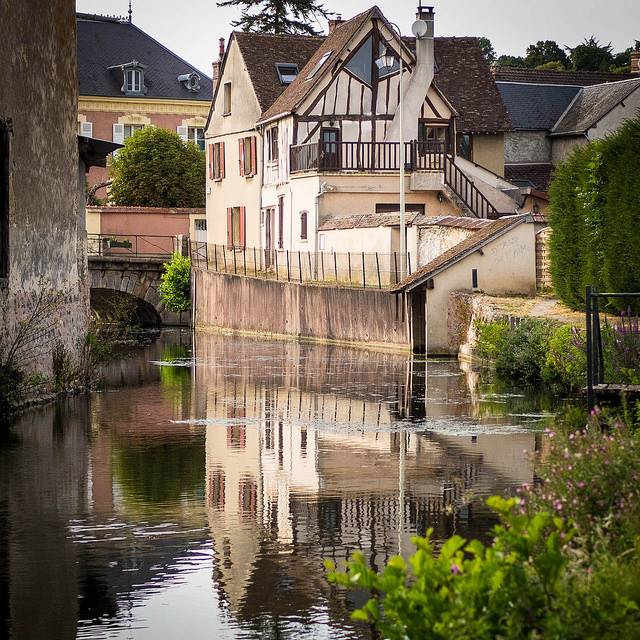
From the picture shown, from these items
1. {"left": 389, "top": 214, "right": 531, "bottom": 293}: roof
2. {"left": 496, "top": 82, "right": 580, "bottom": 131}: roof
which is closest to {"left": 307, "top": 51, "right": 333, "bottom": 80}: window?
{"left": 496, "top": 82, "right": 580, "bottom": 131}: roof

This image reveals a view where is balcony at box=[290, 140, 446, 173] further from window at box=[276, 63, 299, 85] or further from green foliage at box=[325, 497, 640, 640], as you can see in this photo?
green foliage at box=[325, 497, 640, 640]

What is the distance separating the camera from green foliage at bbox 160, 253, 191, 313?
59375mm

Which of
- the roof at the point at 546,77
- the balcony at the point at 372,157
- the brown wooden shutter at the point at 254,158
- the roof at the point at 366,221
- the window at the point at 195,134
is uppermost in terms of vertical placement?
the window at the point at 195,134

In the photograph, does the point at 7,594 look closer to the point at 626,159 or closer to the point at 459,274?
the point at 626,159

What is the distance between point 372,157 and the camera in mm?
51750

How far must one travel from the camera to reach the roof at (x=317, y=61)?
2109 inches

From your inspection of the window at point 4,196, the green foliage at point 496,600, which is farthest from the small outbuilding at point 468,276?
the green foliage at point 496,600

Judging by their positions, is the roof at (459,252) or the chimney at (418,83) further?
the chimney at (418,83)

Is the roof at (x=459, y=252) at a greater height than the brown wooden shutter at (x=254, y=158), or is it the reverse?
the brown wooden shutter at (x=254, y=158)

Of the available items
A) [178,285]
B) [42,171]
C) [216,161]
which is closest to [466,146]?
[216,161]

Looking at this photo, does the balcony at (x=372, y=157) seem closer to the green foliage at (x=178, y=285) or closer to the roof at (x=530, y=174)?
the green foliage at (x=178, y=285)

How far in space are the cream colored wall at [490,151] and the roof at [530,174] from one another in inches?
78.7

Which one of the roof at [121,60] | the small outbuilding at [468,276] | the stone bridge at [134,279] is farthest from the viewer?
the roof at [121,60]

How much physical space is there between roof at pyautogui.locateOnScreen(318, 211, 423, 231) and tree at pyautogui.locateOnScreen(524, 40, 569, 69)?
181 ft
